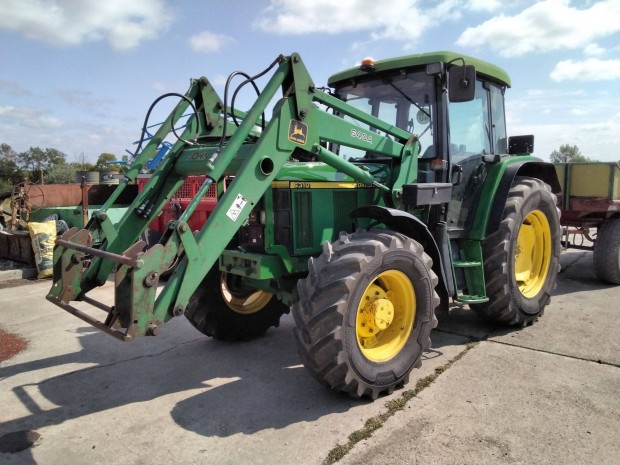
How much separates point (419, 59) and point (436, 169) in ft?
3.21

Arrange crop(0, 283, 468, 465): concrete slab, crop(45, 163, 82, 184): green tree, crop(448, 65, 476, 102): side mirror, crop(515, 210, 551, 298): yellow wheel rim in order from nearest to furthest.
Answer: crop(0, 283, 468, 465): concrete slab < crop(448, 65, 476, 102): side mirror < crop(515, 210, 551, 298): yellow wheel rim < crop(45, 163, 82, 184): green tree

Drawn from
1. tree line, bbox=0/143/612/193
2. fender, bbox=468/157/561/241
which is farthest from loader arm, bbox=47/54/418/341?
tree line, bbox=0/143/612/193

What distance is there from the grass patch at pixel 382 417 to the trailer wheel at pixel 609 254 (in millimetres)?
3936

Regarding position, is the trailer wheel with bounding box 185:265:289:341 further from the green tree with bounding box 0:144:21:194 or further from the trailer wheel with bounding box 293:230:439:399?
the green tree with bounding box 0:144:21:194

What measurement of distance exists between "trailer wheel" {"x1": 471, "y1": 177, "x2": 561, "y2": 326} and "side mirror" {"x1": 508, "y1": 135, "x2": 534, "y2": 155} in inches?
23.8

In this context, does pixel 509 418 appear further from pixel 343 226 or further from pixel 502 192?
pixel 502 192

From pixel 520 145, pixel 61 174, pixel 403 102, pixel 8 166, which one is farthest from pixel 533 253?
pixel 8 166

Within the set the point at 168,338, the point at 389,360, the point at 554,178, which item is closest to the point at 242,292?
the point at 168,338

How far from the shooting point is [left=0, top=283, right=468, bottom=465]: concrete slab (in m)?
2.81

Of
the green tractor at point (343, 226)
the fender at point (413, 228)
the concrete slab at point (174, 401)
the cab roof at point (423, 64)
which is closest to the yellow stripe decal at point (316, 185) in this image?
the green tractor at point (343, 226)

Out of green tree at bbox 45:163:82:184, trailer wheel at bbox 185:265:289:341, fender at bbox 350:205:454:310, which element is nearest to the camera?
fender at bbox 350:205:454:310

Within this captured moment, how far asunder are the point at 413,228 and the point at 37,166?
32.8 meters

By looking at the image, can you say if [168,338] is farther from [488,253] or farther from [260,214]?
[488,253]

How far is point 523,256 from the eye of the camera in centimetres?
516
